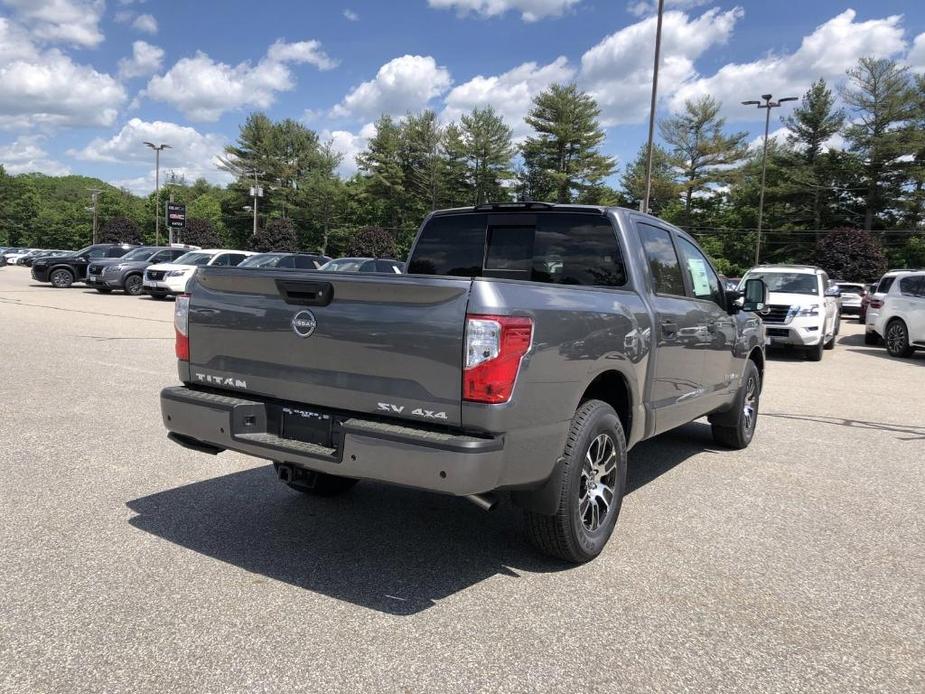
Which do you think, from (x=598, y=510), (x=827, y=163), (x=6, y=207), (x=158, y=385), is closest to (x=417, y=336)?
(x=598, y=510)

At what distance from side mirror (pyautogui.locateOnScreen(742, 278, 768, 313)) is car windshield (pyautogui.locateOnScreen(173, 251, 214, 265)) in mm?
20582

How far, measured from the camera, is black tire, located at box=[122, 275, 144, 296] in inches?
991

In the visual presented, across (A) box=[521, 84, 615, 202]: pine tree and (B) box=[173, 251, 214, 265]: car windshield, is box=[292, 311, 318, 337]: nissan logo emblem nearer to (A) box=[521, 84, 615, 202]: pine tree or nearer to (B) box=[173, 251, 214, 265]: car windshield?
(B) box=[173, 251, 214, 265]: car windshield

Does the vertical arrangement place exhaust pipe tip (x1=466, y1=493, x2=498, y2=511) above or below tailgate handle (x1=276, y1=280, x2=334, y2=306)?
below

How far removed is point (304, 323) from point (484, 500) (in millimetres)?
1210

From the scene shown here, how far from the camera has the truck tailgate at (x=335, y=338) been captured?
10.3 feet

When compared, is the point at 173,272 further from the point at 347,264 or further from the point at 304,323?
the point at 304,323

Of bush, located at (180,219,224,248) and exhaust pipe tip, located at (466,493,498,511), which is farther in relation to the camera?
bush, located at (180,219,224,248)

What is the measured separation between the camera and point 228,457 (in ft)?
18.8

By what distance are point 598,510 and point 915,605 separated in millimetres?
1562

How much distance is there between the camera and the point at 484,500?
10.7ft

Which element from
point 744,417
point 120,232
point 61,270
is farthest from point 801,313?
point 120,232

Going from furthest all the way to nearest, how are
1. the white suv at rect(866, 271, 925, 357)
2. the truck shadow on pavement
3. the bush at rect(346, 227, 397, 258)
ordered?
the bush at rect(346, 227, 397, 258), the white suv at rect(866, 271, 925, 357), the truck shadow on pavement

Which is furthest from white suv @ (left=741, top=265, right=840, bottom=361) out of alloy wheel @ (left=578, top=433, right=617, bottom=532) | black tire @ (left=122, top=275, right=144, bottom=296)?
black tire @ (left=122, top=275, right=144, bottom=296)
